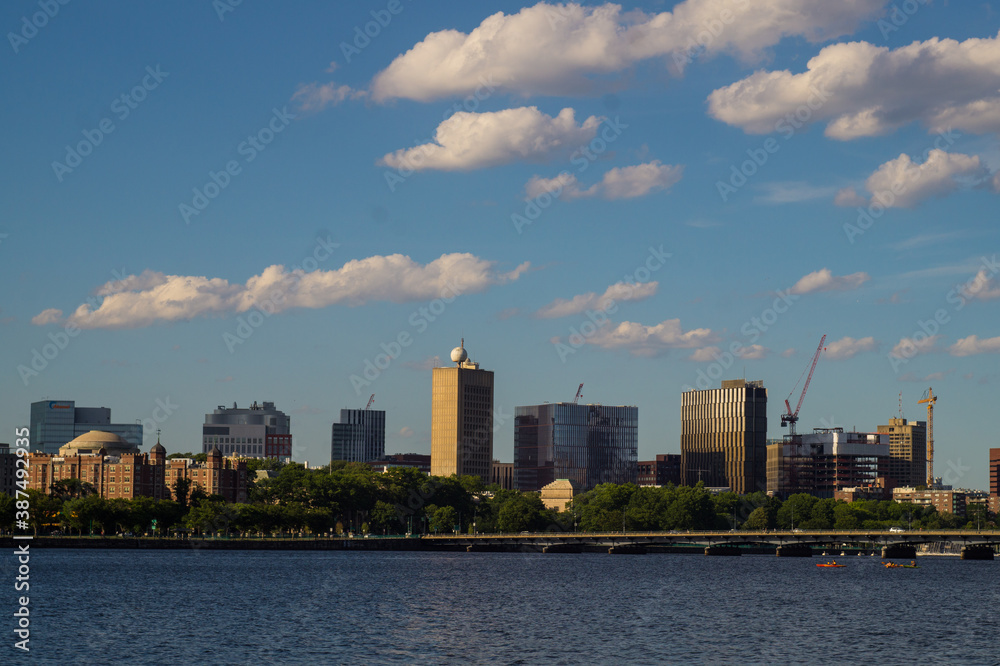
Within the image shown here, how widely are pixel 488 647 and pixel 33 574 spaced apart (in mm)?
81348

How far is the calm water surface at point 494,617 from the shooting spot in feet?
269

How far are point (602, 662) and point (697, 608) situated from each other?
38941 mm

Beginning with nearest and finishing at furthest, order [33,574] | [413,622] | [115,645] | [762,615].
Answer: [115,645]
[413,622]
[762,615]
[33,574]

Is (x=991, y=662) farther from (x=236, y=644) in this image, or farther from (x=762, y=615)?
(x=236, y=644)

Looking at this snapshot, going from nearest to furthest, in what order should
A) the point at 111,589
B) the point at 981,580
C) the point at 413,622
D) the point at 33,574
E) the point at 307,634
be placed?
the point at 307,634, the point at 413,622, the point at 111,589, the point at 33,574, the point at 981,580

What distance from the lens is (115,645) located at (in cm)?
8338

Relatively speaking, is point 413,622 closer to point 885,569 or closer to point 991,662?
point 991,662

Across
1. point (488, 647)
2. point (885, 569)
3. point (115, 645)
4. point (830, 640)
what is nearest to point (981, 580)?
point (885, 569)

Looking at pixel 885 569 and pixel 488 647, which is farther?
pixel 885 569

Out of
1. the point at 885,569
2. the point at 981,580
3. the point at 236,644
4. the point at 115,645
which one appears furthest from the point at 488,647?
the point at 885,569

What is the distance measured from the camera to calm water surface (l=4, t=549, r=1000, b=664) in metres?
81.9

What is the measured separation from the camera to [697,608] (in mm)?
115000

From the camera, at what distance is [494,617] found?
104 metres

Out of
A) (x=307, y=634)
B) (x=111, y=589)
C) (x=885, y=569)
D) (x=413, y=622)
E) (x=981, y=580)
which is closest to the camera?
(x=307, y=634)
